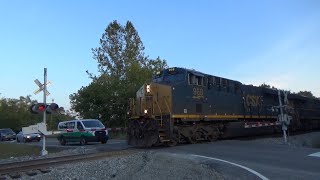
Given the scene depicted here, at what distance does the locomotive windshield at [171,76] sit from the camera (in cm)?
2051

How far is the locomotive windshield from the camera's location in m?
20.5

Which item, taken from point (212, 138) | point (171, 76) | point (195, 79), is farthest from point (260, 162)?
point (212, 138)

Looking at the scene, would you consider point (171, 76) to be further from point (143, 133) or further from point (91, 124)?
point (91, 124)

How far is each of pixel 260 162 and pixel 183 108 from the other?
722cm

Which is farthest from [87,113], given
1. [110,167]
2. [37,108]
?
[110,167]

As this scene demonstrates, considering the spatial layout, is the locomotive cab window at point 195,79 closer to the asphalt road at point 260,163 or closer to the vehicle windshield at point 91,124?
the asphalt road at point 260,163

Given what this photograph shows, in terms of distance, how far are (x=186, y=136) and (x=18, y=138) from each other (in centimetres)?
2722

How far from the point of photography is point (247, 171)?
11.2 metres

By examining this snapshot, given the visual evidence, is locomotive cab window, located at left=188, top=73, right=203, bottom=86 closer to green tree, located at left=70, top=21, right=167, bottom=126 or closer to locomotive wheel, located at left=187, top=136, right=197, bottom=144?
locomotive wheel, located at left=187, top=136, right=197, bottom=144

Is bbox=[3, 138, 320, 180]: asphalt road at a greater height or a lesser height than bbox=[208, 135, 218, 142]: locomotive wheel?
lesser

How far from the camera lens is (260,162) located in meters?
13.3

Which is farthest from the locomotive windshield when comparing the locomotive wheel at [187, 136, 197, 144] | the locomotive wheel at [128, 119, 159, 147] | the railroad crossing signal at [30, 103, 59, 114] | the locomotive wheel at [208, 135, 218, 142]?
the railroad crossing signal at [30, 103, 59, 114]

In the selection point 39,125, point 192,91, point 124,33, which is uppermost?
point 124,33

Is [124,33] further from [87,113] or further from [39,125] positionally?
[39,125]
